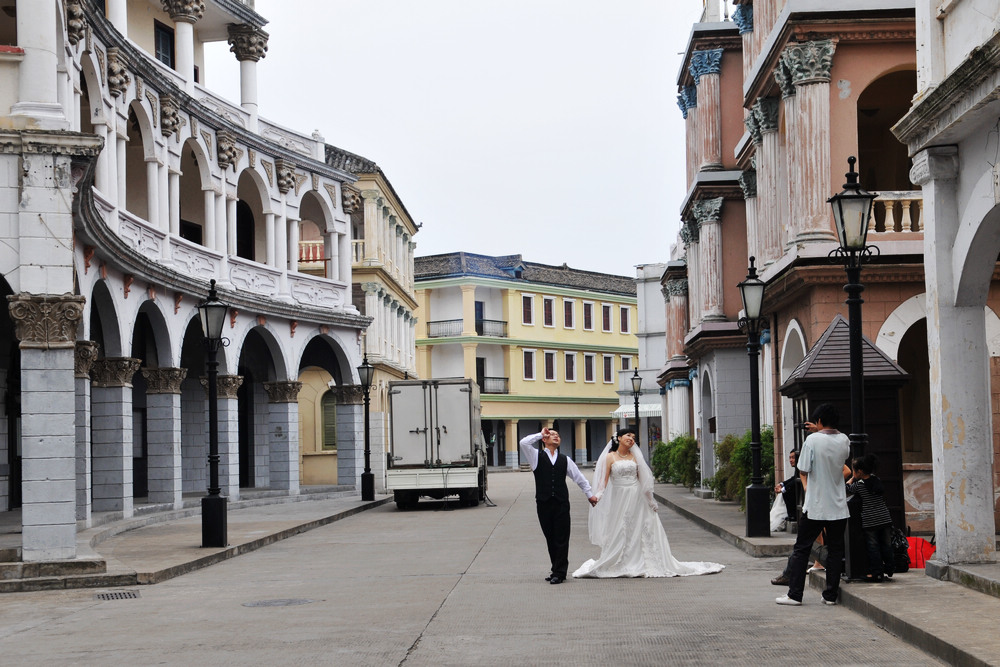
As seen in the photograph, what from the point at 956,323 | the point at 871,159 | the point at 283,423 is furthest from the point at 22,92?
the point at 283,423

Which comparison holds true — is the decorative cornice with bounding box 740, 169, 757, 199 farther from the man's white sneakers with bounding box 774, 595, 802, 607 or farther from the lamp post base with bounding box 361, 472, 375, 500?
the man's white sneakers with bounding box 774, 595, 802, 607

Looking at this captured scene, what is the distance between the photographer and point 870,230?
19906 millimetres

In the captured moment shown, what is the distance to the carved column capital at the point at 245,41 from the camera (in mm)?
36188

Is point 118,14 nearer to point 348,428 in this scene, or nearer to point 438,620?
point 348,428

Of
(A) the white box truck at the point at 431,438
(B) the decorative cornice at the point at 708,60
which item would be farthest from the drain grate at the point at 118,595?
(B) the decorative cornice at the point at 708,60

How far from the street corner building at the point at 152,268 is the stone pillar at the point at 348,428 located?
54 millimetres

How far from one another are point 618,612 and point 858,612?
216 centimetres

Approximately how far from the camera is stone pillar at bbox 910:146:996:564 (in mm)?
12648

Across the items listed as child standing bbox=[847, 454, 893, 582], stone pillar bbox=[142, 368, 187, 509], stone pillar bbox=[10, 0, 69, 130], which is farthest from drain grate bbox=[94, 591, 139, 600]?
stone pillar bbox=[142, 368, 187, 509]

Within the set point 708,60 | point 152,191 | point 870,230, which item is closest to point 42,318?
point 870,230

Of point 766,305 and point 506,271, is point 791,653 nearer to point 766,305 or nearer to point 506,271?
point 766,305

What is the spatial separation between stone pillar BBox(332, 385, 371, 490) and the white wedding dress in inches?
959

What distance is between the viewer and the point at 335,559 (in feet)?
61.7

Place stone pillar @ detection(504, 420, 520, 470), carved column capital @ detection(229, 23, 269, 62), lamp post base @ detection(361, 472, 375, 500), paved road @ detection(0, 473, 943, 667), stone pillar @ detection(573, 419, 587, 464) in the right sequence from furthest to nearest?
stone pillar @ detection(573, 419, 587, 464) < stone pillar @ detection(504, 420, 520, 470) < carved column capital @ detection(229, 23, 269, 62) < lamp post base @ detection(361, 472, 375, 500) < paved road @ detection(0, 473, 943, 667)
